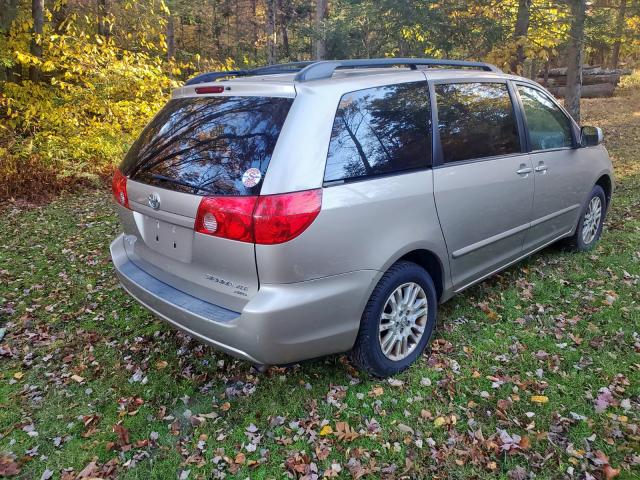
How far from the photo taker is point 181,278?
2.83m

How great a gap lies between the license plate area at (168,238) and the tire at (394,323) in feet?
3.63

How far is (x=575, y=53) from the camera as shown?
10.7 meters

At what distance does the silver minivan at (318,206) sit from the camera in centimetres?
246

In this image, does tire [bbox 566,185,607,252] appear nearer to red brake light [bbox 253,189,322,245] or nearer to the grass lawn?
the grass lawn

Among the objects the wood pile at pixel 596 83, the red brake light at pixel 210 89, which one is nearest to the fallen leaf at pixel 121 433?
the red brake light at pixel 210 89

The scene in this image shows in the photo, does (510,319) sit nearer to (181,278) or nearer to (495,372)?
(495,372)

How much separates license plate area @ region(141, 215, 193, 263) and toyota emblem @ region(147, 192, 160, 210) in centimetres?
9

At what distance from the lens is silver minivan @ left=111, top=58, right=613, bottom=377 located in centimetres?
246

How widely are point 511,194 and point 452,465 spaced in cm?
220

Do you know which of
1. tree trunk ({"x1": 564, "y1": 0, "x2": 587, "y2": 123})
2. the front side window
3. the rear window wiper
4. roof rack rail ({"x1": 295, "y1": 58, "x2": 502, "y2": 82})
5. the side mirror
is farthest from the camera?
tree trunk ({"x1": 564, "y1": 0, "x2": 587, "y2": 123})

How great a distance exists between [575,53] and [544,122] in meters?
8.05

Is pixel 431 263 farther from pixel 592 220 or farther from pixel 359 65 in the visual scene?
pixel 592 220

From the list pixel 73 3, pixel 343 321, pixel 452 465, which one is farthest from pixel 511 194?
pixel 73 3

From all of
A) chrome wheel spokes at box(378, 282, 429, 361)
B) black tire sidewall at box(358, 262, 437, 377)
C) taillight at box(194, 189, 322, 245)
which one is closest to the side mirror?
black tire sidewall at box(358, 262, 437, 377)
